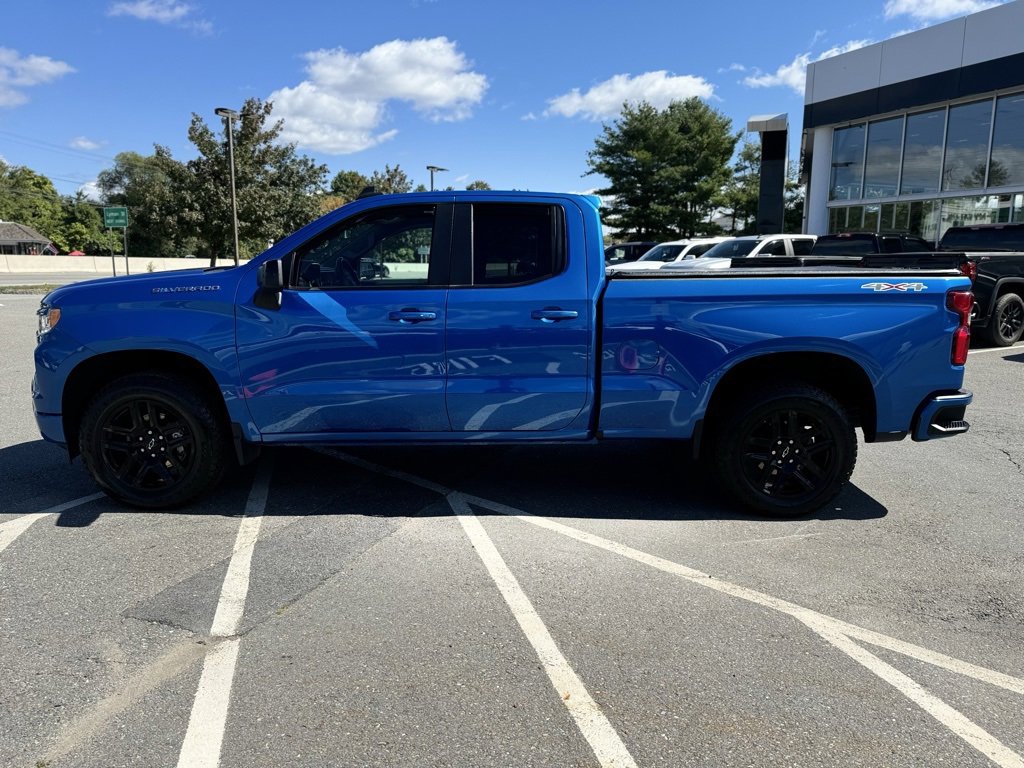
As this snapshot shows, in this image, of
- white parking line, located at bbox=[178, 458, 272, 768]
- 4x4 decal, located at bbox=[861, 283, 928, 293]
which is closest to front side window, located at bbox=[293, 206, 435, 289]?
white parking line, located at bbox=[178, 458, 272, 768]

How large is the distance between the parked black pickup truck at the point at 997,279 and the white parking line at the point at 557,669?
10007mm

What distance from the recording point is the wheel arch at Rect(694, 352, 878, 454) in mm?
4445

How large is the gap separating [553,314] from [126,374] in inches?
105

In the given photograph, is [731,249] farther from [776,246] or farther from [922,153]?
[922,153]

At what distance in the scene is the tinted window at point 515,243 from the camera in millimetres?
4387

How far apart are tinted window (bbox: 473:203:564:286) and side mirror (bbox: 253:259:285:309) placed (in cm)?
114

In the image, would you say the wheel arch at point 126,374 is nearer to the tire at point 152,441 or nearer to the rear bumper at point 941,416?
the tire at point 152,441

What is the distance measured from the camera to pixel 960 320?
430 cm

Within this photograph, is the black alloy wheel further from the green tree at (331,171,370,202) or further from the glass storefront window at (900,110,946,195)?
the green tree at (331,171,370,202)

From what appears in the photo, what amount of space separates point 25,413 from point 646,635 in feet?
22.2

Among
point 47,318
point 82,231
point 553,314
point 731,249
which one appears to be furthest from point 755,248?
point 82,231

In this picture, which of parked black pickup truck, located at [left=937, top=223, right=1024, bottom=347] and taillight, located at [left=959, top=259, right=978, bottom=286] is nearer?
taillight, located at [left=959, top=259, right=978, bottom=286]

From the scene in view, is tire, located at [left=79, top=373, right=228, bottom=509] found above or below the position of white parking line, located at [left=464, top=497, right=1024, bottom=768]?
above

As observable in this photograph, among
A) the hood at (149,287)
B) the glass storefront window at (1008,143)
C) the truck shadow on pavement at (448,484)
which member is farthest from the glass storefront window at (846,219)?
the hood at (149,287)
